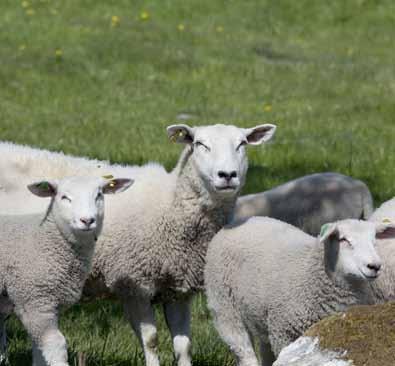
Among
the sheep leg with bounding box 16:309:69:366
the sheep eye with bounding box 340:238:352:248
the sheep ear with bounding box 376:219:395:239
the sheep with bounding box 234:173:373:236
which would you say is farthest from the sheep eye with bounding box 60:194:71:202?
the sheep with bounding box 234:173:373:236

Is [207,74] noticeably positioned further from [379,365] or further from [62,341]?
[379,365]

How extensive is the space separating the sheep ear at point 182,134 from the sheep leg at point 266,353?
1.33 metres

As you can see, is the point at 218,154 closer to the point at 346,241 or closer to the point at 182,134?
the point at 182,134

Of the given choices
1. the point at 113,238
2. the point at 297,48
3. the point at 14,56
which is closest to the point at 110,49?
the point at 14,56

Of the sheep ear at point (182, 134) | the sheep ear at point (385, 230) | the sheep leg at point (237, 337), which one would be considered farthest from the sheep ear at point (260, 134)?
the sheep ear at point (385, 230)

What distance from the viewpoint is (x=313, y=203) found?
9.09m

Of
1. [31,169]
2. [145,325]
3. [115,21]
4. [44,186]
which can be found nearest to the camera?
[44,186]

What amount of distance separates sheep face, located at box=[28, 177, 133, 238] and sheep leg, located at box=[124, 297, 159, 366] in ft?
2.90

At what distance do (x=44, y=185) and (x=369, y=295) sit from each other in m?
1.88

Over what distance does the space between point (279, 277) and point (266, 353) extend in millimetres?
772

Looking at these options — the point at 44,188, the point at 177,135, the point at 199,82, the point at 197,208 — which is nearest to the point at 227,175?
the point at 197,208

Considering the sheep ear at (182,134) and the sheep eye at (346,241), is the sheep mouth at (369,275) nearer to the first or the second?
the sheep eye at (346,241)

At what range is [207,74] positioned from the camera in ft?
53.8

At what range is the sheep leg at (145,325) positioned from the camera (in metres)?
7.00
